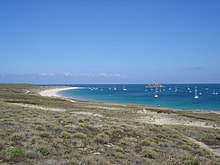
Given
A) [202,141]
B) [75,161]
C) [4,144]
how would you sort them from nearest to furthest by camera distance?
[75,161] < [4,144] < [202,141]

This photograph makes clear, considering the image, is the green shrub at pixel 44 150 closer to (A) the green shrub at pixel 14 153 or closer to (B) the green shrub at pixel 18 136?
(A) the green shrub at pixel 14 153

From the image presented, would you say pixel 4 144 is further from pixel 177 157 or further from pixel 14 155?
pixel 177 157

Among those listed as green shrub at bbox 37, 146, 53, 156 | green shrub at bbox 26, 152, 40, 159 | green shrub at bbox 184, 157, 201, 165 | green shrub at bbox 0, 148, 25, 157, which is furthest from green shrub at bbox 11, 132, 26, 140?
green shrub at bbox 184, 157, 201, 165

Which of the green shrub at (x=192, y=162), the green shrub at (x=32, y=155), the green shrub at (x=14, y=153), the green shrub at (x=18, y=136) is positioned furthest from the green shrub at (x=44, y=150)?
the green shrub at (x=192, y=162)

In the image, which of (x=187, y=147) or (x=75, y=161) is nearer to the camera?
(x=75, y=161)

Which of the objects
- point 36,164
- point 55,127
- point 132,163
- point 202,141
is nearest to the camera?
point 36,164

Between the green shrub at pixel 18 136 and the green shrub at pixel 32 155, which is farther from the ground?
the green shrub at pixel 18 136

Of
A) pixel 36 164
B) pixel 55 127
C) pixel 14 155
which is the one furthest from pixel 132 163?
pixel 55 127

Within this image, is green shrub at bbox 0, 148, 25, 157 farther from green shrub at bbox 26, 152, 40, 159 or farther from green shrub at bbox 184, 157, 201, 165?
green shrub at bbox 184, 157, 201, 165

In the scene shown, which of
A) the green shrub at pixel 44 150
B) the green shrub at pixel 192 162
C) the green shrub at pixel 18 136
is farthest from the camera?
the green shrub at pixel 18 136

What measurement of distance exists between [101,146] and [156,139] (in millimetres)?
5625

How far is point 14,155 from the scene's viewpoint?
980cm

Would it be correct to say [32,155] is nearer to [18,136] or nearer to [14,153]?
[14,153]

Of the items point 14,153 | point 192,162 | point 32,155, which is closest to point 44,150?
point 32,155
